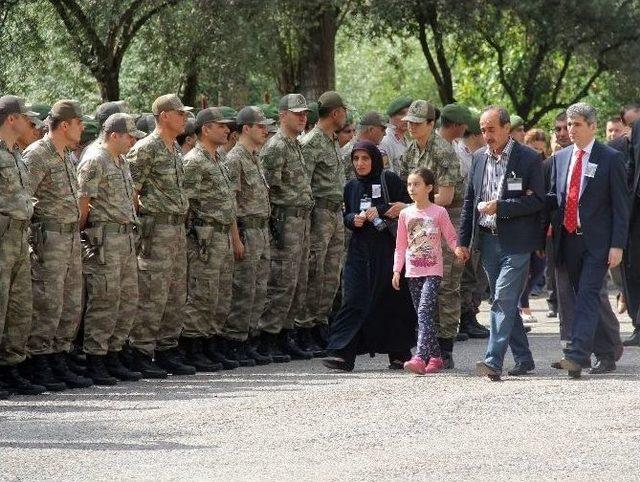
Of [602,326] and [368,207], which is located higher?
[368,207]

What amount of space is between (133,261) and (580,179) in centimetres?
330

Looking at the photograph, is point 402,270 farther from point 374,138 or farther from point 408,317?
A: point 374,138

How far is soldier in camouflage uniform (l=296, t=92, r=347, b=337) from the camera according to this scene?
622 inches

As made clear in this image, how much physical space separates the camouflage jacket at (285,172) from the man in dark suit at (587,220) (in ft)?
8.88

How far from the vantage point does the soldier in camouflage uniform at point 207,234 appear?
47.6 feet

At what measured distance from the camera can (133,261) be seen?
13688 mm

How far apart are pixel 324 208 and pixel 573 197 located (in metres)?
3.11

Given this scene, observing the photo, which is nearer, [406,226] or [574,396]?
[574,396]

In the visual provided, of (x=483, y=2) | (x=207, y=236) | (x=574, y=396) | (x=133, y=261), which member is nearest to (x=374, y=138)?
(x=207, y=236)

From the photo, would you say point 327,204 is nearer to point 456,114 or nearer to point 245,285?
point 245,285

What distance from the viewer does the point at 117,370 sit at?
13.8 m

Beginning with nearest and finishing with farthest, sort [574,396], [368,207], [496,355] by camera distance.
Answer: [574,396] < [496,355] < [368,207]

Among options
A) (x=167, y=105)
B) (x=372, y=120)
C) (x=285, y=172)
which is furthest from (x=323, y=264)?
→ (x=167, y=105)

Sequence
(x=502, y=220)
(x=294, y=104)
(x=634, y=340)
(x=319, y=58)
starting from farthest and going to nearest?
(x=319, y=58) → (x=634, y=340) → (x=294, y=104) → (x=502, y=220)
